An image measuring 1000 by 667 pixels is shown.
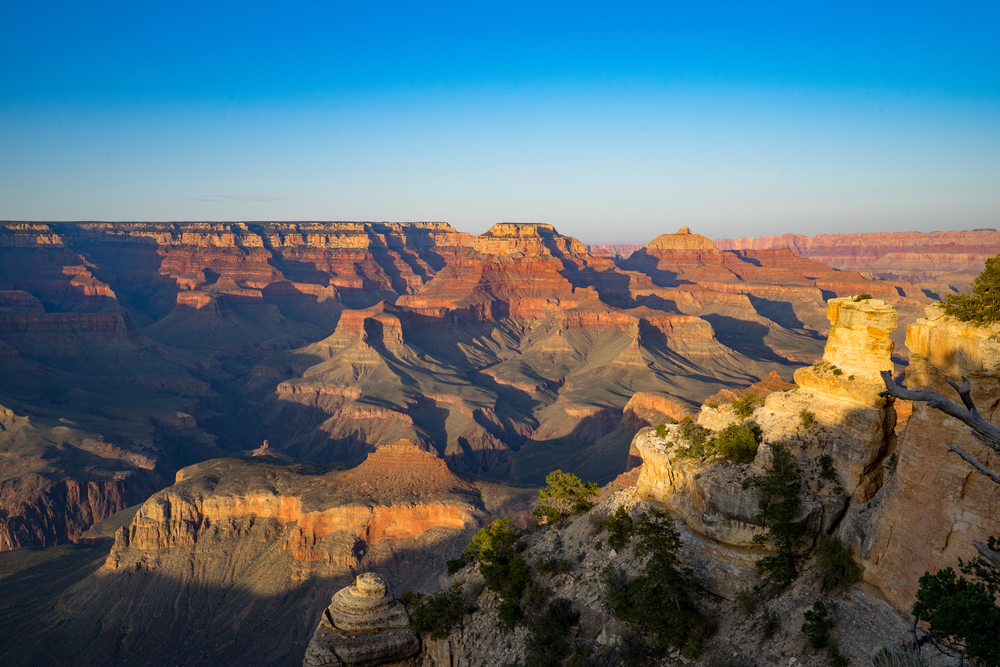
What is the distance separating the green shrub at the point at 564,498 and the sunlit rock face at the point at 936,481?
18.3m

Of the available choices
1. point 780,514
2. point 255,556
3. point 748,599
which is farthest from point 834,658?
point 255,556

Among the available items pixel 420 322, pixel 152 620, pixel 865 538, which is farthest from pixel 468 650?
pixel 420 322

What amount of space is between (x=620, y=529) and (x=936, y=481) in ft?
44.4

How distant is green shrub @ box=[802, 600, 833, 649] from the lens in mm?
18344

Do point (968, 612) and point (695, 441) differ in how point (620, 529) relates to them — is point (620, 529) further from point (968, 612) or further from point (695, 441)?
point (968, 612)

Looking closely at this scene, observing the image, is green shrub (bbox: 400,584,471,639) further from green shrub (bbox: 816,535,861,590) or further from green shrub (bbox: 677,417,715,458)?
green shrub (bbox: 816,535,861,590)

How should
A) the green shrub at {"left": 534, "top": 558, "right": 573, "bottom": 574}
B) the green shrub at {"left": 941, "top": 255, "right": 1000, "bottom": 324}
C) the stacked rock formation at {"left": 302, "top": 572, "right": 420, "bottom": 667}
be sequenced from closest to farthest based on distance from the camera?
the green shrub at {"left": 941, "top": 255, "right": 1000, "bottom": 324}, the stacked rock formation at {"left": 302, "top": 572, "right": 420, "bottom": 667}, the green shrub at {"left": 534, "top": 558, "right": 573, "bottom": 574}

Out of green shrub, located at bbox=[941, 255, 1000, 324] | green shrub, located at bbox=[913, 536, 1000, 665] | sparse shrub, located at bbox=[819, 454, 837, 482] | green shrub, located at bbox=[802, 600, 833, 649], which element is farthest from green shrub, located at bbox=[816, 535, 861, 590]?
green shrub, located at bbox=[941, 255, 1000, 324]

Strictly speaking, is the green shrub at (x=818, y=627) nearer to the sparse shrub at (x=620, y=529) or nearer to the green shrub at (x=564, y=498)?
the sparse shrub at (x=620, y=529)

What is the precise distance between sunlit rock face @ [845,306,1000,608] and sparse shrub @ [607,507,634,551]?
10.1 meters


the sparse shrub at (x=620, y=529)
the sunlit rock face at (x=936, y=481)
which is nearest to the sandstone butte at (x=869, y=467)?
the sunlit rock face at (x=936, y=481)

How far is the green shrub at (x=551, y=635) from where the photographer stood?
23844mm

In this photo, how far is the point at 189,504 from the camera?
5978 cm

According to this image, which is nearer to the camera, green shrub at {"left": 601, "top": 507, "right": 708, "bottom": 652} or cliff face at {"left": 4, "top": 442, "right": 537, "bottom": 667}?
green shrub at {"left": 601, "top": 507, "right": 708, "bottom": 652}
